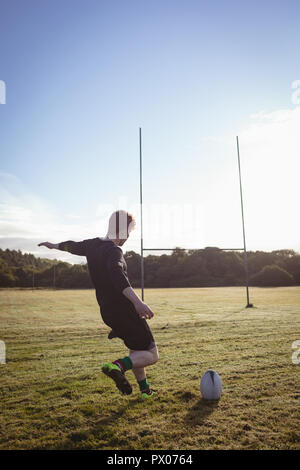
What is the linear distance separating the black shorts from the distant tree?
115ft

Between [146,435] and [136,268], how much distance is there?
2353 cm

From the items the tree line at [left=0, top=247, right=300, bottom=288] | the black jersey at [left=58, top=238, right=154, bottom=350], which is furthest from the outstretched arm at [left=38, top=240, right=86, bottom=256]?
the tree line at [left=0, top=247, right=300, bottom=288]

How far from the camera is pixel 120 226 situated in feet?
11.0

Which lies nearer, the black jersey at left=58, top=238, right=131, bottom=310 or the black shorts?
the black jersey at left=58, top=238, right=131, bottom=310

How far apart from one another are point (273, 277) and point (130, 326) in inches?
1390

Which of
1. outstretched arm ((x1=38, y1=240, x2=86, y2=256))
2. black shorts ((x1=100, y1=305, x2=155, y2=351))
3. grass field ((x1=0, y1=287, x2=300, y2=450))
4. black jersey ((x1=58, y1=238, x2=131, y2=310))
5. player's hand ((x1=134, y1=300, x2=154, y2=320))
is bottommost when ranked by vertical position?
grass field ((x1=0, y1=287, x2=300, y2=450))

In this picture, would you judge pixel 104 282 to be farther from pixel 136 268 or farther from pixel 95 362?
pixel 136 268

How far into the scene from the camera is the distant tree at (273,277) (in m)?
35.1

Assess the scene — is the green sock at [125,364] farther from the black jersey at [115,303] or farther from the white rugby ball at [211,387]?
the white rugby ball at [211,387]

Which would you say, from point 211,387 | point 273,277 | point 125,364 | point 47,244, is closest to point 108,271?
point 125,364

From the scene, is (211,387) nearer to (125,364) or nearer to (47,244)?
(125,364)

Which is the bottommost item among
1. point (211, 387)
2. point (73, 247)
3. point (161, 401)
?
point (161, 401)

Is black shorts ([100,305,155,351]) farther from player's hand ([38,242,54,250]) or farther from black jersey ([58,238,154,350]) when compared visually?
player's hand ([38,242,54,250])

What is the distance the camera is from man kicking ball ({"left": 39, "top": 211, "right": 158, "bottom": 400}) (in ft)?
9.41
